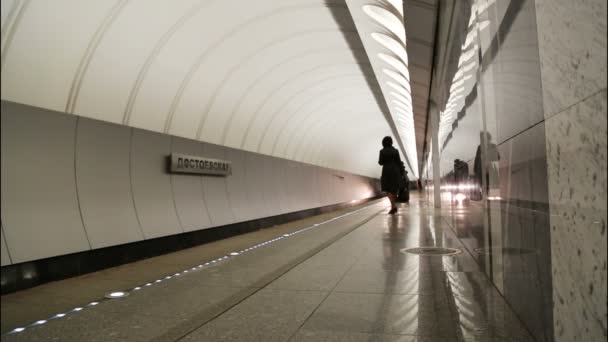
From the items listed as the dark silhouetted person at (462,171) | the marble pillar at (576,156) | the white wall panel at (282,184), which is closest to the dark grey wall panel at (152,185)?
the dark silhouetted person at (462,171)

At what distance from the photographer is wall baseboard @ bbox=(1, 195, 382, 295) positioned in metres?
2.75

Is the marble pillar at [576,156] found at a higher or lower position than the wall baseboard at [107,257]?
higher

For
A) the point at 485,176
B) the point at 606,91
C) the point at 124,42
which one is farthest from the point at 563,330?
the point at 124,42

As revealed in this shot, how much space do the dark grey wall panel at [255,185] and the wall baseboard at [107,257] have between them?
2.46ft

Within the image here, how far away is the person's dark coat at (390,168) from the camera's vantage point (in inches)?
528

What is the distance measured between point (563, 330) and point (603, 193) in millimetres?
844

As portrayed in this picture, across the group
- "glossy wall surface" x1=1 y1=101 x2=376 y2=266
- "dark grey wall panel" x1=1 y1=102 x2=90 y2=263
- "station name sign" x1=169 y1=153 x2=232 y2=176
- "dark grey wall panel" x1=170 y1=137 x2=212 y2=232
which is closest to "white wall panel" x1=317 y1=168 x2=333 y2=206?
"glossy wall surface" x1=1 y1=101 x2=376 y2=266

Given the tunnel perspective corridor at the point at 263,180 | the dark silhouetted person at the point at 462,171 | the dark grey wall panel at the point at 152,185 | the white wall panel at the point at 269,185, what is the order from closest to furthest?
1. the tunnel perspective corridor at the point at 263,180
2. the dark silhouetted person at the point at 462,171
3. the dark grey wall panel at the point at 152,185
4. the white wall panel at the point at 269,185

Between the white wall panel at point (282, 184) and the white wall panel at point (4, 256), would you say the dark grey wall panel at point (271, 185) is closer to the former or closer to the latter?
the white wall panel at point (282, 184)

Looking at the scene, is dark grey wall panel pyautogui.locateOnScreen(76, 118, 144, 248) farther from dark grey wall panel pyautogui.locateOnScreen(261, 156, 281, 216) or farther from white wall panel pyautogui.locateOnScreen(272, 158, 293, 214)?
white wall panel pyautogui.locateOnScreen(272, 158, 293, 214)

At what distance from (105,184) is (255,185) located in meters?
6.39

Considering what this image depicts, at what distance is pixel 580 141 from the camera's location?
1.86 m

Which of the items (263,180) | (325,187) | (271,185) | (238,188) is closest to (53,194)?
(238,188)

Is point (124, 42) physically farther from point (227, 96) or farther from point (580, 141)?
point (580, 141)
